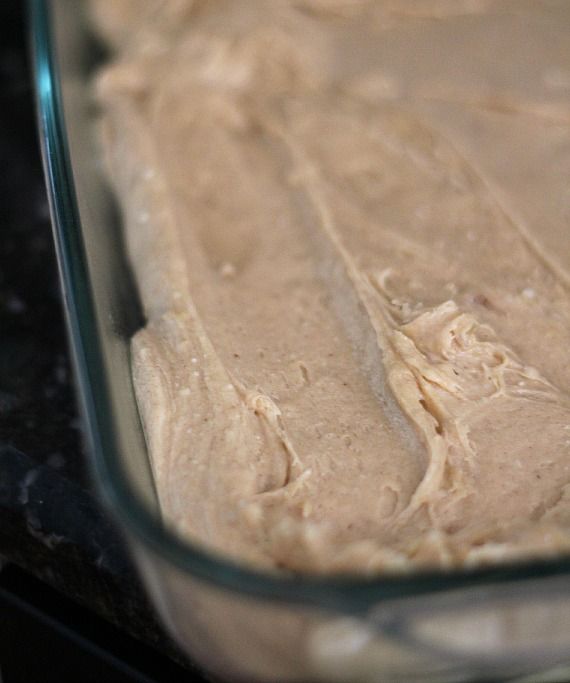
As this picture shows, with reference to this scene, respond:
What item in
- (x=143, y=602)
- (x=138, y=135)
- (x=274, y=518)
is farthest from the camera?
(x=138, y=135)

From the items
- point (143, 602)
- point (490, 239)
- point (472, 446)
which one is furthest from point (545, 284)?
point (143, 602)

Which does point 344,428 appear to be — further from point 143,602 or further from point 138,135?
point 138,135

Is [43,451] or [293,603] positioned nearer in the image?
[293,603]

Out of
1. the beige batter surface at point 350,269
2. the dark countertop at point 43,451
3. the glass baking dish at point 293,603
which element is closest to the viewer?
the glass baking dish at point 293,603
